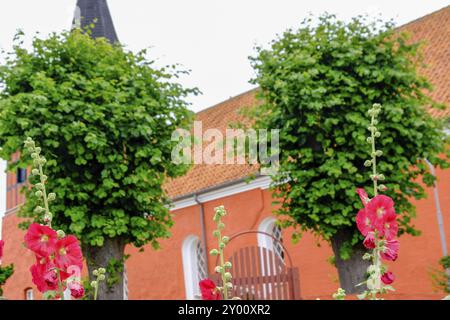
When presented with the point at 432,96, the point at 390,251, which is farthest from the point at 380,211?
the point at 432,96

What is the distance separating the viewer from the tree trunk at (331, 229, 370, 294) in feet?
29.0

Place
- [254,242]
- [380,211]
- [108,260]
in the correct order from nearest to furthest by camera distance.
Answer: [380,211]
[108,260]
[254,242]

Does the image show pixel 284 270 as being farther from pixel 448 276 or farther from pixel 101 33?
pixel 101 33

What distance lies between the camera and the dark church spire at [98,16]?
21.4 metres

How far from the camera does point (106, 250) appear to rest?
30.4ft

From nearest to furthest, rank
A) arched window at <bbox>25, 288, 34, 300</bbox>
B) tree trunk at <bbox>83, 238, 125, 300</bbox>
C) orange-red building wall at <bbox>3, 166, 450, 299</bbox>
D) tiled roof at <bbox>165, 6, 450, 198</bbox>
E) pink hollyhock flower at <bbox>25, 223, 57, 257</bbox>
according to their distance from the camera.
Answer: pink hollyhock flower at <bbox>25, 223, 57, 257</bbox>, tree trunk at <bbox>83, 238, 125, 300</bbox>, orange-red building wall at <bbox>3, 166, 450, 299</bbox>, tiled roof at <bbox>165, 6, 450, 198</bbox>, arched window at <bbox>25, 288, 34, 300</bbox>

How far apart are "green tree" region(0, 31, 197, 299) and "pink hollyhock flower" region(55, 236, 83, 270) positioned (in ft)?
23.8

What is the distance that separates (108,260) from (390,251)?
814 centimetres

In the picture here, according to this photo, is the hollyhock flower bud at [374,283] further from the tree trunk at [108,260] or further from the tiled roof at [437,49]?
the tiled roof at [437,49]

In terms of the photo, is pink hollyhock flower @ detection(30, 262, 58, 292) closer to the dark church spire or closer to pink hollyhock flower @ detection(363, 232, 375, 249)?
pink hollyhock flower @ detection(363, 232, 375, 249)

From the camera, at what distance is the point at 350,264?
29.2 ft

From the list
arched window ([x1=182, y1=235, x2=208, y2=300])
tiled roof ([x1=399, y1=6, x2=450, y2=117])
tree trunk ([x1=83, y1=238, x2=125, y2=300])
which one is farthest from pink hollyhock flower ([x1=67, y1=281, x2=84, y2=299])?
arched window ([x1=182, y1=235, x2=208, y2=300])

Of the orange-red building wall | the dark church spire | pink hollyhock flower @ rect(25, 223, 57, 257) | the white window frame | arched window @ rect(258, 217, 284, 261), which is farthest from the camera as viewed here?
the dark church spire

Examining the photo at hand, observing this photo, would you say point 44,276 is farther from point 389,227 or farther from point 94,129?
point 94,129
